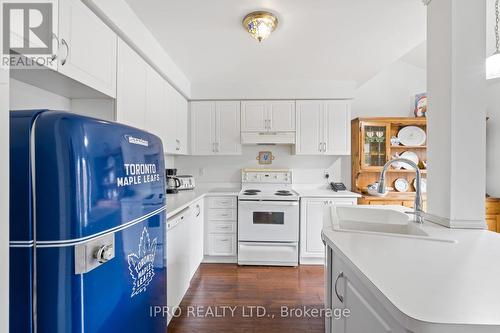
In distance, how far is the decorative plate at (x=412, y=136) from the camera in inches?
136

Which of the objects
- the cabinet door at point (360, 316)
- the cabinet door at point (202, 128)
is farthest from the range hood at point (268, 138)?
the cabinet door at point (360, 316)

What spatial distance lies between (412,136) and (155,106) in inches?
136

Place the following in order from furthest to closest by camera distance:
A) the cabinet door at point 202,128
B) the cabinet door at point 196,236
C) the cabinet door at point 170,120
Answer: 1. the cabinet door at point 202,128
2. the cabinet door at point 170,120
3. the cabinet door at point 196,236

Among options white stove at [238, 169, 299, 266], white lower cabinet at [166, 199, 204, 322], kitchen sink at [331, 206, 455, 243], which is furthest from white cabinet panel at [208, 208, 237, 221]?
kitchen sink at [331, 206, 455, 243]

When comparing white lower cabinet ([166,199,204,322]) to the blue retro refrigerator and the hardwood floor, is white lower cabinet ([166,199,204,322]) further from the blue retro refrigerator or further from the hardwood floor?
the blue retro refrigerator

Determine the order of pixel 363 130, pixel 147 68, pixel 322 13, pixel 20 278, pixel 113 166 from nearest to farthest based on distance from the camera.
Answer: pixel 20 278, pixel 113 166, pixel 322 13, pixel 147 68, pixel 363 130

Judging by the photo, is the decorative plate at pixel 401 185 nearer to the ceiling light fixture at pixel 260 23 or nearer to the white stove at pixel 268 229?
the white stove at pixel 268 229

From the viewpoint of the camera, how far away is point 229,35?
218 cm

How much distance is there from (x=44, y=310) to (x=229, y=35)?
7.28 feet

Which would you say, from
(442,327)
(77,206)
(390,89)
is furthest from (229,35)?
(390,89)

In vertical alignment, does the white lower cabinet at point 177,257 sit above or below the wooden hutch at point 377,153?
below

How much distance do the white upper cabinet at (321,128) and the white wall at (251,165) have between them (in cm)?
29

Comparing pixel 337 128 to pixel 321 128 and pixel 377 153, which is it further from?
pixel 377 153

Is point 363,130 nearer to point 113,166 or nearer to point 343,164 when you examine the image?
point 343,164
